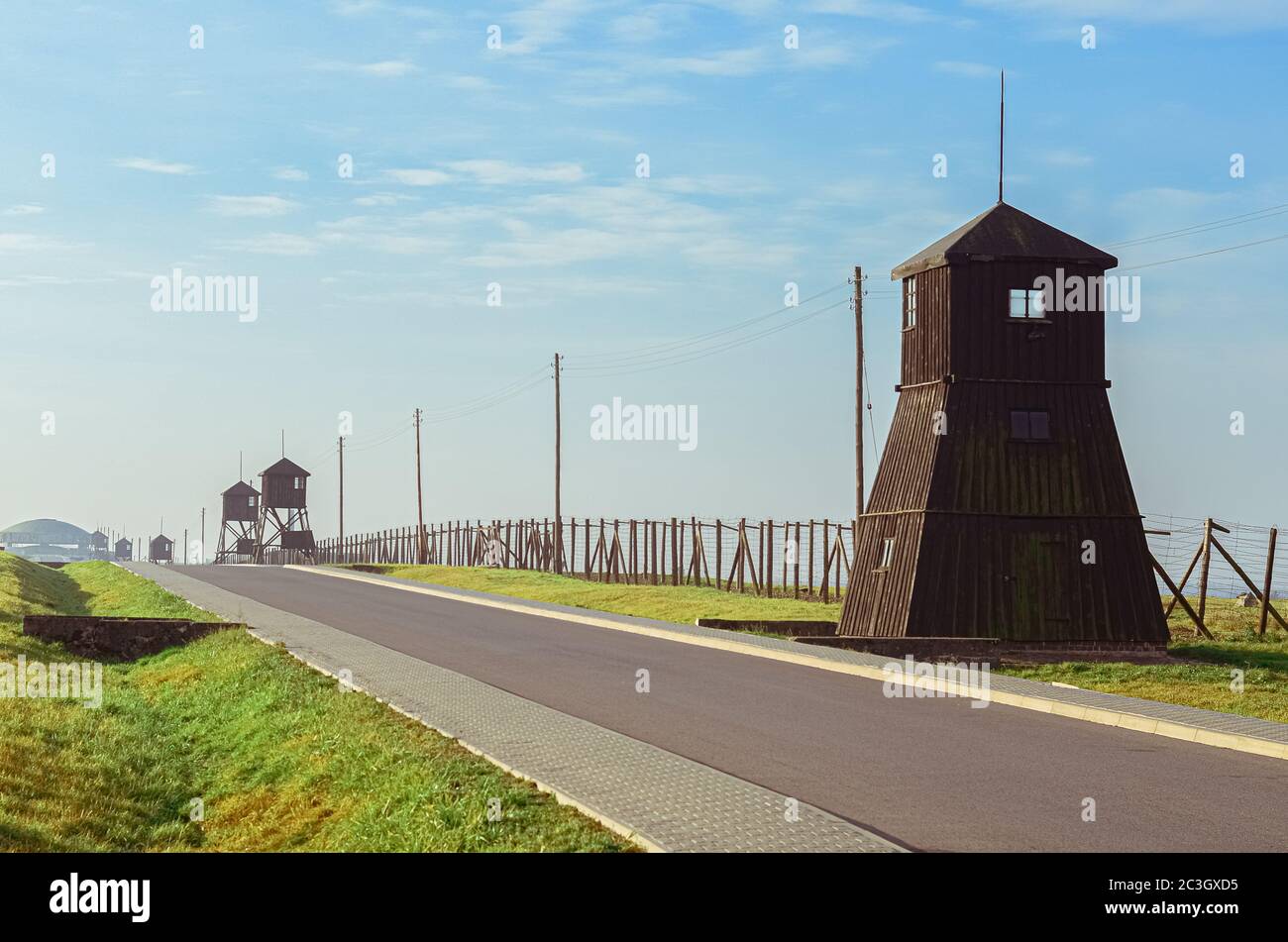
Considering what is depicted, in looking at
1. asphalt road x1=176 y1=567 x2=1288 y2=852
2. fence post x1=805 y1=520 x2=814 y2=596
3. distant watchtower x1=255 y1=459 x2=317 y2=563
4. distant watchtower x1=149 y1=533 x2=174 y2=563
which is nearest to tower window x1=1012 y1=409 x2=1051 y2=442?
asphalt road x1=176 y1=567 x2=1288 y2=852

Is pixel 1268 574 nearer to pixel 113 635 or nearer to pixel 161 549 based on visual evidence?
pixel 113 635

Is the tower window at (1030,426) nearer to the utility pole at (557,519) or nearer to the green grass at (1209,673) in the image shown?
the green grass at (1209,673)

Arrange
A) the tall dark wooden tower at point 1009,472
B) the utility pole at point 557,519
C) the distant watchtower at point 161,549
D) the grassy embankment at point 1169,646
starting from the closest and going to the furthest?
1. the grassy embankment at point 1169,646
2. the tall dark wooden tower at point 1009,472
3. the utility pole at point 557,519
4. the distant watchtower at point 161,549

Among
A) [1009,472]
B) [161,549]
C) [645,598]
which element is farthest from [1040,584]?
[161,549]

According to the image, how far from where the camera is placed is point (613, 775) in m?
11.6

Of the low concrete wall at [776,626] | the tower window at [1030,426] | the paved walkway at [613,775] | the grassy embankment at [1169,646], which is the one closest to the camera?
the paved walkway at [613,775]

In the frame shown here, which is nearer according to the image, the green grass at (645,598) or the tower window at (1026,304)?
the tower window at (1026,304)

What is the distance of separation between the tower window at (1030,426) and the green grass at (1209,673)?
4679 millimetres

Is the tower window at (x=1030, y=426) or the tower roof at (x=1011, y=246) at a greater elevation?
the tower roof at (x=1011, y=246)

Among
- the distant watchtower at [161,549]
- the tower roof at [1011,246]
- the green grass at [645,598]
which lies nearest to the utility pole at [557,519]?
the green grass at [645,598]

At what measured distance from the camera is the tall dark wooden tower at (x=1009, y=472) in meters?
27.8

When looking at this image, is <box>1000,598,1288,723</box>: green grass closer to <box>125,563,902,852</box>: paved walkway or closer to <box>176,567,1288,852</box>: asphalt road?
<box>176,567,1288,852</box>: asphalt road

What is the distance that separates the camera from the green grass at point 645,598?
3506 cm

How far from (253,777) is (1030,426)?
18686mm
